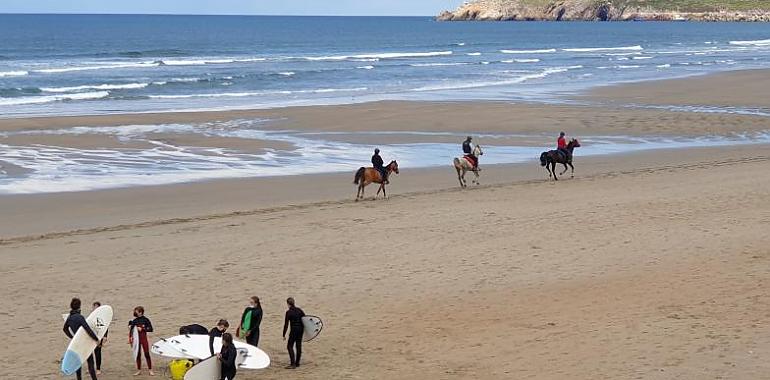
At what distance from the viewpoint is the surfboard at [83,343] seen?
12172 millimetres

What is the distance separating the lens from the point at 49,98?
51062 millimetres

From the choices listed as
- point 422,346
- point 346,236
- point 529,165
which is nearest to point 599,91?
point 529,165

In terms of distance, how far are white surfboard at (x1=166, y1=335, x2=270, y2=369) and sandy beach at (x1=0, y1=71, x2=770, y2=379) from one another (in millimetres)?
643

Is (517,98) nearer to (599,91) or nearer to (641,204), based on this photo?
(599,91)

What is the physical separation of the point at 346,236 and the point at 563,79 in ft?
151

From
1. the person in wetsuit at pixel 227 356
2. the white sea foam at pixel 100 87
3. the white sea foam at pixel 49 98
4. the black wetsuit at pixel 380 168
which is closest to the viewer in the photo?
the person in wetsuit at pixel 227 356

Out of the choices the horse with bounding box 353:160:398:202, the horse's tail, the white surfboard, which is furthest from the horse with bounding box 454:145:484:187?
the white surfboard

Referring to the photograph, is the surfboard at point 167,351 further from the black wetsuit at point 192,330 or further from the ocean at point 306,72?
the ocean at point 306,72

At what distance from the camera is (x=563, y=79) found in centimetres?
6406

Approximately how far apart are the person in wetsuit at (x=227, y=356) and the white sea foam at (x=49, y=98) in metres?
39.5

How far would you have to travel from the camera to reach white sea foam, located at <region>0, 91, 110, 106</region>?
49.2m

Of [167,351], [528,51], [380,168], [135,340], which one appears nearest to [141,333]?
[135,340]

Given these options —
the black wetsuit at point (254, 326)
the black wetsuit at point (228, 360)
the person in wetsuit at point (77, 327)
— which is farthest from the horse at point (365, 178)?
the black wetsuit at point (228, 360)

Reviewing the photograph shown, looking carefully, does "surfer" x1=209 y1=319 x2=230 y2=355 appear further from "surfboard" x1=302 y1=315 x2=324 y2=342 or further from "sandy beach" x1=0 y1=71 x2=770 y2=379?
"surfboard" x1=302 y1=315 x2=324 y2=342
